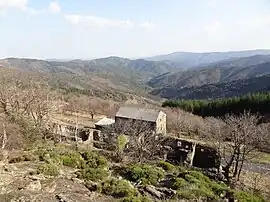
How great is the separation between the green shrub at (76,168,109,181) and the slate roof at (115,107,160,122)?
122ft

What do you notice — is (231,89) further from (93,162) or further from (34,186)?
(34,186)

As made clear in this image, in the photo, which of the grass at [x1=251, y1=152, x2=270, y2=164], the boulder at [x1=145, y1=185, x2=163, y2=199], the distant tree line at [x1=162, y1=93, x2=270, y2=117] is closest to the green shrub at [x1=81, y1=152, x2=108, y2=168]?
the boulder at [x1=145, y1=185, x2=163, y2=199]

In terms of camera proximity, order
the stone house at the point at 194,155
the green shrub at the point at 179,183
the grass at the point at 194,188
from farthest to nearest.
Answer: the stone house at the point at 194,155 → the green shrub at the point at 179,183 → the grass at the point at 194,188

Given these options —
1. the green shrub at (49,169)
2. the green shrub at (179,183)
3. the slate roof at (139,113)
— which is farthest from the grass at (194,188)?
the slate roof at (139,113)

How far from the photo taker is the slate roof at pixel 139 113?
5166 cm

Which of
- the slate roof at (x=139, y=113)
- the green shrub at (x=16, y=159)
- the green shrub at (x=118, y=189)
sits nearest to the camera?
the green shrub at (x=118, y=189)

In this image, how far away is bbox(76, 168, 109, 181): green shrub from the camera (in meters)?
13.3

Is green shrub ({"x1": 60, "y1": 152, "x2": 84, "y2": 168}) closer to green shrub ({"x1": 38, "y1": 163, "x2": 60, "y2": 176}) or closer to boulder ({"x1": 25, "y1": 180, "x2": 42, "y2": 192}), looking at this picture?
green shrub ({"x1": 38, "y1": 163, "x2": 60, "y2": 176})

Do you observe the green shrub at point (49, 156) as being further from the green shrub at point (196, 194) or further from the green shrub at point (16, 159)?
the green shrub at point (196, 194)

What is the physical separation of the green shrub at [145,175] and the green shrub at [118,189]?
4.91ft

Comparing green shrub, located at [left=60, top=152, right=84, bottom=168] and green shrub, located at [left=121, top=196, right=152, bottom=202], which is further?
green shrub, located at [left=60, top=152, right=84, bottom=168]

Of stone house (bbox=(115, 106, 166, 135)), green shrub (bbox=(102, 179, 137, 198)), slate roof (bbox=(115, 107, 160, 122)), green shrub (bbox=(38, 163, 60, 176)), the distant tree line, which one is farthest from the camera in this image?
the distant tree line

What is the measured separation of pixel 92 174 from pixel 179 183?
3.37 meters

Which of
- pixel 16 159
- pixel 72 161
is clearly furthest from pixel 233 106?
pixel 16 159
